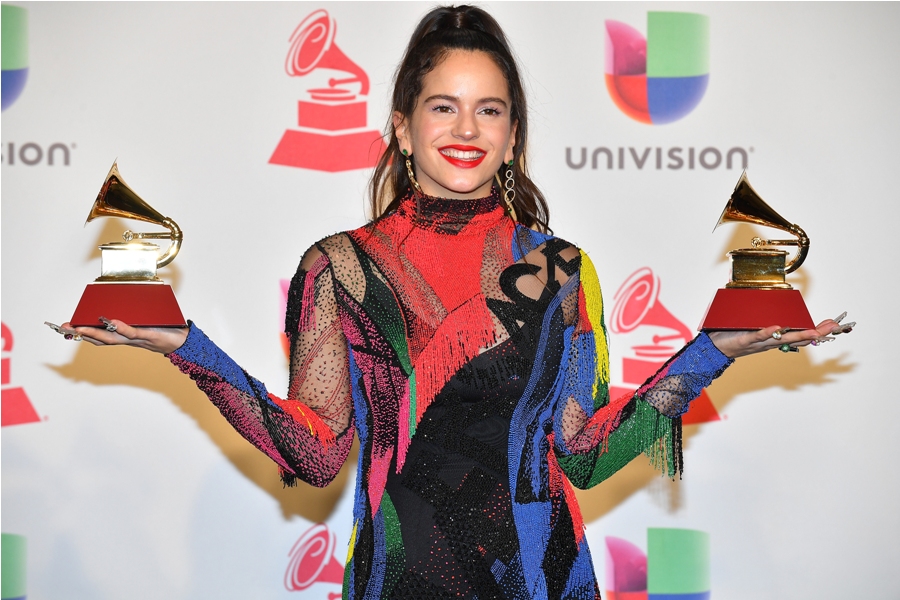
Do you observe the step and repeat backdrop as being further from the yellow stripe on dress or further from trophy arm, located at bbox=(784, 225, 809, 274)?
trophy arm, located at bbox=(784, 225, 809, 274)

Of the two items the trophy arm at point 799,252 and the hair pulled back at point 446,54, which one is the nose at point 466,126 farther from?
the trophy arm at point 799,252

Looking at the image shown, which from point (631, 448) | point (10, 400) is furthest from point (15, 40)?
point (631, 448)

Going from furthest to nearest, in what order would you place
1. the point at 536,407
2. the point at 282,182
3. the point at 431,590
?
1. the point at 282,182
2. the point at 536,407
3. the point at 431,590

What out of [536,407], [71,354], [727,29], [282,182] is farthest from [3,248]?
[727,29]

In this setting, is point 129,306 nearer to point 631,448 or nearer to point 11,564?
point 631,448

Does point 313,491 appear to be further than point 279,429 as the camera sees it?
Yes

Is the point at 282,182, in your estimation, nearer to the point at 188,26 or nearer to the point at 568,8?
the point at 188,26

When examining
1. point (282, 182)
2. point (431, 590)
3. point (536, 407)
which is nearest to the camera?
point (431, 590)

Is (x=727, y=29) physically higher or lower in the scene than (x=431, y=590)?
higher

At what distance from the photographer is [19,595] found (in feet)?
11.1

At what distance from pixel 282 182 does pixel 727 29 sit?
1642 millimetres

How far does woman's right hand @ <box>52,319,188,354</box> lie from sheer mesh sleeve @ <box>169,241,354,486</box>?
15 centimetres

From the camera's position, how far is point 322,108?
3.30 metres

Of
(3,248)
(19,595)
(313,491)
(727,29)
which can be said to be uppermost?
(727,29)
